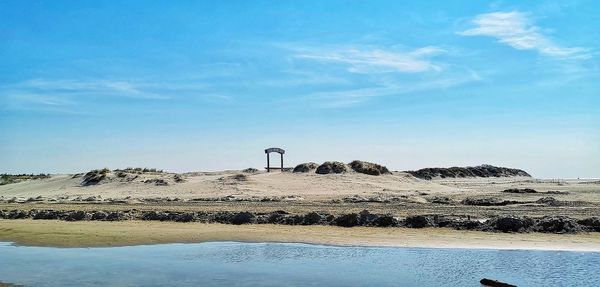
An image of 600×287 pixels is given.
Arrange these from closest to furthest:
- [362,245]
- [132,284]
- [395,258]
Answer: [132,284] < [395,258] < [362,245]

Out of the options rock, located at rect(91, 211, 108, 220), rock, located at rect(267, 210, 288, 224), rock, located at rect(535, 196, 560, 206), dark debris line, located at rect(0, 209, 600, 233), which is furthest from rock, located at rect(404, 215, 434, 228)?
rock, located at rect(91, 211, 108, 220)

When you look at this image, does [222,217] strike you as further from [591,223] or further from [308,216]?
[591,223]

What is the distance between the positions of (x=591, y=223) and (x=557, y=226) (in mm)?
970

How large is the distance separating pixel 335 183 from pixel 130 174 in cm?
1528

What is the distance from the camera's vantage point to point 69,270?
485 inches

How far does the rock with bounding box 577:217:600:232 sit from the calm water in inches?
129

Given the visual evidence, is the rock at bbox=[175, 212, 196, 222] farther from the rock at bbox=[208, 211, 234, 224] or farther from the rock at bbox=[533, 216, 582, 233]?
the rock at bbox=[533, 216, 582, 233]

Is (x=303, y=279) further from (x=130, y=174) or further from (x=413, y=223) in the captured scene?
(x=130, y=174)

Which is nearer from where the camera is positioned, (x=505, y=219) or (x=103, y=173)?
(x=505, y=219)

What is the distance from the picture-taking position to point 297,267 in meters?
12.1

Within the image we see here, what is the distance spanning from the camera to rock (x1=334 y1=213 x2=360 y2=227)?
60.8 ft

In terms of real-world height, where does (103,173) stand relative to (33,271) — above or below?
above

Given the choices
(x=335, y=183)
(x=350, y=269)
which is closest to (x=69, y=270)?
(x=350, y=269)

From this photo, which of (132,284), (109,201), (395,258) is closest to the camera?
(132,284)
